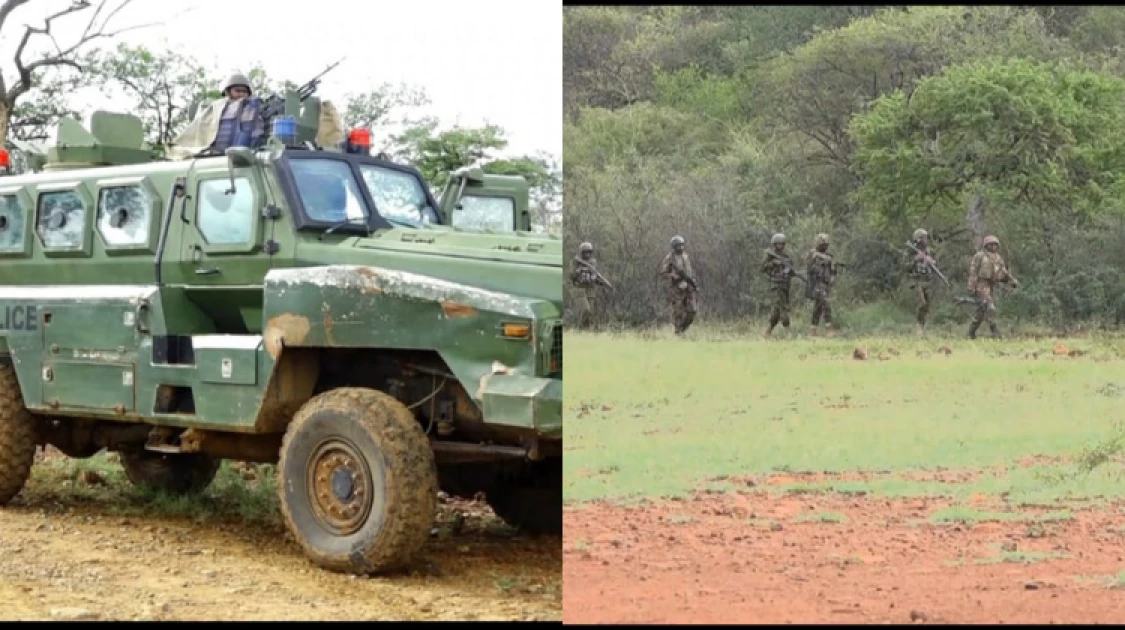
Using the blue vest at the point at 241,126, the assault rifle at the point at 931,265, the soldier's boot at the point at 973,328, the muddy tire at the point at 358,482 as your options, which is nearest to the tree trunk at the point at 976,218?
the assault rifle at the point at 931,265

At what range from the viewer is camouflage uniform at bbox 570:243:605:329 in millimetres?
4453

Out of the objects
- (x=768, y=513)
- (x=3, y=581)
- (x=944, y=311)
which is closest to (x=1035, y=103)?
(x=944, y=311)

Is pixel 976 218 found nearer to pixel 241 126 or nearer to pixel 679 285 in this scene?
pixel 679 285

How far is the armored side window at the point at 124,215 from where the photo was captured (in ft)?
21.9

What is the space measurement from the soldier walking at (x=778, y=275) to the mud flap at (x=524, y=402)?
788 mm

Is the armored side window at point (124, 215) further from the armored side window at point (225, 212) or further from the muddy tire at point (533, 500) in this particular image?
the muddy tire at point (533, 500)

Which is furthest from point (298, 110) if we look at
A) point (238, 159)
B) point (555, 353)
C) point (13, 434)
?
point (555, 353)

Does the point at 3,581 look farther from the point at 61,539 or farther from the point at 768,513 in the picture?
the point at 768,513

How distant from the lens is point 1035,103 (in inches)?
205

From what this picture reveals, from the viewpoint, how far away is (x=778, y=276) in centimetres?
481

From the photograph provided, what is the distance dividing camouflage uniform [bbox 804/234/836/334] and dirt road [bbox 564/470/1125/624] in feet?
2.04

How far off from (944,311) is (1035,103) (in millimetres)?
868

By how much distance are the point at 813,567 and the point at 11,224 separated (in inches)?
187

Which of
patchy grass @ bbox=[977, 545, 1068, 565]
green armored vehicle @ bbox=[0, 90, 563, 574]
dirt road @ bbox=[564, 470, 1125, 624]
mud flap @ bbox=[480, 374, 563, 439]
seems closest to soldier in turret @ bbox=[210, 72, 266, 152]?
green armored vehicle @ bbox=[0, 90, 563, 574]
